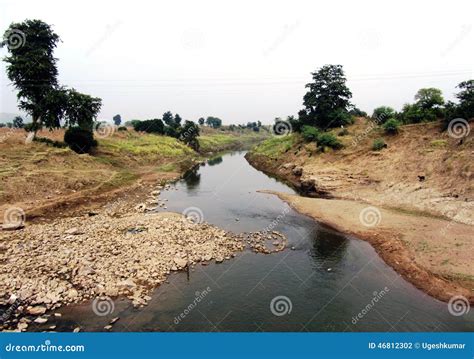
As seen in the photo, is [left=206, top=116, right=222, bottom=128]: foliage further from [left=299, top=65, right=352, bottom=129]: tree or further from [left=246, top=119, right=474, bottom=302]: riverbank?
[left=246, top=119, right=474, bottom=302]: riverbank

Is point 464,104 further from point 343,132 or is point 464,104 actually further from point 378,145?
point 343,132

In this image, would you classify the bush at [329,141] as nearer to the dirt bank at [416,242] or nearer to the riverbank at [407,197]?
the riverbank at [407,197]

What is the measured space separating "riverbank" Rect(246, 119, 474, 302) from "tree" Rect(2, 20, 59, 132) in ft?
105

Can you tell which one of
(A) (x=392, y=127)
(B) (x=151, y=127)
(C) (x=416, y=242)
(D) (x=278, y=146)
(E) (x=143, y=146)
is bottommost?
(C) (x=416, y=242)

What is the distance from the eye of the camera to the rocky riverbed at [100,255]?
1429 centimetres

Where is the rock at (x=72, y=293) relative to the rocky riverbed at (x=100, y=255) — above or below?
below

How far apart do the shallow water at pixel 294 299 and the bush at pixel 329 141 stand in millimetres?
26158

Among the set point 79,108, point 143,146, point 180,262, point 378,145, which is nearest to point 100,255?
point 180,262

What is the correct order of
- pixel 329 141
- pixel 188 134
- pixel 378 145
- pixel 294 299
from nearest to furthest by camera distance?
pixel 294 299 → pixel 378 145 → pixel 329 141 → pixel 188 134

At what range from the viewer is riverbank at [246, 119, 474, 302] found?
1758cm

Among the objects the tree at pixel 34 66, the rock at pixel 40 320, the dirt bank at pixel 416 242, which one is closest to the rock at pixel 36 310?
the rock at pixel 40 320

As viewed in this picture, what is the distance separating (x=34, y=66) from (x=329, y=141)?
39156 mm

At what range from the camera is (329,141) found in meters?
46.8

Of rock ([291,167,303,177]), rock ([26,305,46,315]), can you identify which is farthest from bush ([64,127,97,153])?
rock ([26,305,46,315])
